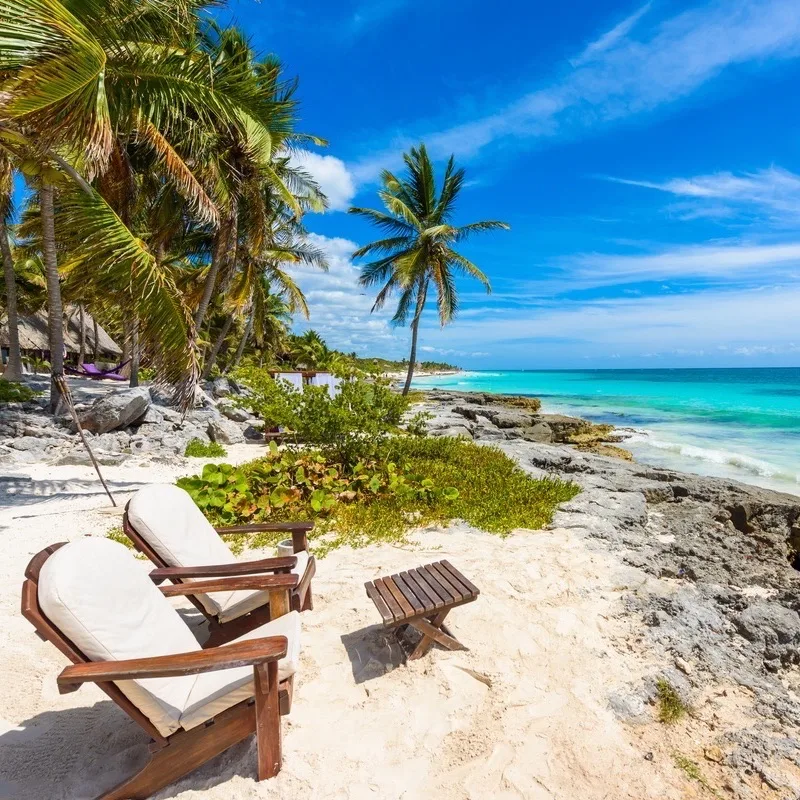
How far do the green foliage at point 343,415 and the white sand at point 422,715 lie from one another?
301 cm

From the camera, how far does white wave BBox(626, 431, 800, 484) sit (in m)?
12.0

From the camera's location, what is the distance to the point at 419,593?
125 inches

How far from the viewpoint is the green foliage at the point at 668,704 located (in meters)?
2.69

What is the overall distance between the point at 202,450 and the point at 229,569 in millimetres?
6802

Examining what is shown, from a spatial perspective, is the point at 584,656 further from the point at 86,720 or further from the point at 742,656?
the point at 86,720

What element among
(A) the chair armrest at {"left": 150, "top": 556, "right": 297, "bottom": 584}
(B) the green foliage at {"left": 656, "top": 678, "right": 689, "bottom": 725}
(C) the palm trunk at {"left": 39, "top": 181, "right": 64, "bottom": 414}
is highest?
(C) the palm trunk at {"left": 39, "top": 181, "right": 64, "bottom": 414}

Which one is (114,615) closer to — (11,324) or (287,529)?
(287,529)

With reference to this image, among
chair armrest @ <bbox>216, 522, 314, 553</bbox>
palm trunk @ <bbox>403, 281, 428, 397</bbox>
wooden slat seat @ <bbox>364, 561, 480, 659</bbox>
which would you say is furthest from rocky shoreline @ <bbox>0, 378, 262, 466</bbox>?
palm trunk @ <bbox>403, 281, 428, 397</bbox>

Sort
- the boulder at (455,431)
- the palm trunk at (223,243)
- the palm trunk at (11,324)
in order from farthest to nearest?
the palm trunk at (11,324) < the palm trunk at (223,243) < the boulder at (455,431)

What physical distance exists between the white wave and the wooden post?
44.3ft

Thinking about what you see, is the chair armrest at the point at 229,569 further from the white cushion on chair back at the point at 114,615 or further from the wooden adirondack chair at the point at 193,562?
the white cushion on chair back at the point at 114,615

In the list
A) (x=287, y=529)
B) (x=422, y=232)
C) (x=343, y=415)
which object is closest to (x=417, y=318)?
(x=422, y=232)

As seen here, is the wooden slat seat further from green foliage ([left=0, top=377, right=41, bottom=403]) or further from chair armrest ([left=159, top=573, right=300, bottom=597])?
green foliage ([left=0, top=377, right=41, bottom=403])

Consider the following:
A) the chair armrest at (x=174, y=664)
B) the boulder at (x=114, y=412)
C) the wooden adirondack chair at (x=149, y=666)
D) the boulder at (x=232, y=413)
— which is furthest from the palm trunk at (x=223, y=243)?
the chair armrest at (x=174, y=664)
